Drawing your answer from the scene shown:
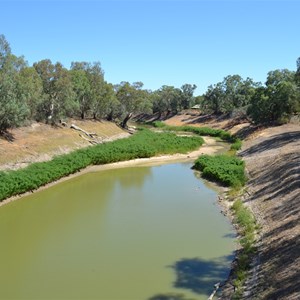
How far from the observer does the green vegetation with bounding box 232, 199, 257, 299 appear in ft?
47.8

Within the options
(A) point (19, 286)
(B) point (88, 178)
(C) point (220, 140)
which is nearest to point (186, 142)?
(C) point (220, 140)

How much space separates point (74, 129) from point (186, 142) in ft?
54.3

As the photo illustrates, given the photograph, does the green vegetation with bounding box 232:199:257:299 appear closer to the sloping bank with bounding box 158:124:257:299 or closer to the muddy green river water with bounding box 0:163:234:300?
the sloping bank with bounding box 158:124:257:299

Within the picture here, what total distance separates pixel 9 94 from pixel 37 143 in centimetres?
608

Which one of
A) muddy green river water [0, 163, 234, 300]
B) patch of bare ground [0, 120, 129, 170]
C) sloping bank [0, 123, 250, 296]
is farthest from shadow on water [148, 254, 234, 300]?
patch of bare ground [0, 120, 129, 170]

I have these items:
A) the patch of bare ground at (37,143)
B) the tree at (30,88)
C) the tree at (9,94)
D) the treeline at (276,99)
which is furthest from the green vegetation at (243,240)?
the treeline at (276,99)

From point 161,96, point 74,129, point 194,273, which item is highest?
point 161,96

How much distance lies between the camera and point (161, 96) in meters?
118

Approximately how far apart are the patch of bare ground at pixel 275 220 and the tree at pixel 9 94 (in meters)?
23.8

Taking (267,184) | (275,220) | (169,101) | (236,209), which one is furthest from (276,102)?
(169,101)

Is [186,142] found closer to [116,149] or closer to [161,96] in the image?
[116,149]

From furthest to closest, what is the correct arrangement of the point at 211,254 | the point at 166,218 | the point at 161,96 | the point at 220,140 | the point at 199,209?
the point at 161,96
the point at 220,140
the point at 199,209
the point at 166,218
the point at 211,254

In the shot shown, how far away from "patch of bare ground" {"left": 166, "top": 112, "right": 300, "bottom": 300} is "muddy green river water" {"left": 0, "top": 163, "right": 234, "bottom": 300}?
6.09 ft

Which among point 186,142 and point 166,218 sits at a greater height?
point 186,142
